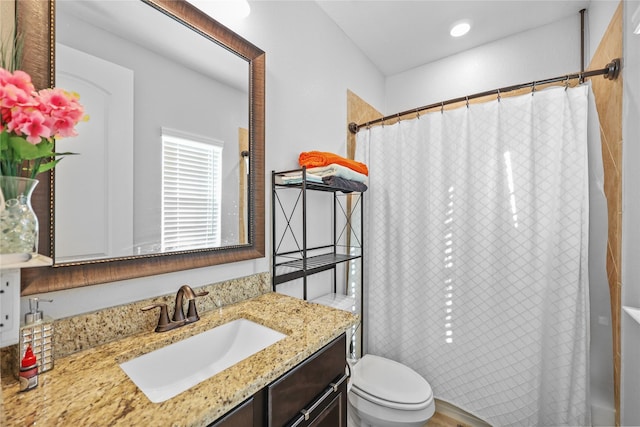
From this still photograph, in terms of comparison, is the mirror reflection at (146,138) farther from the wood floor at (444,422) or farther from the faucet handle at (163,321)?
the wood floor at (444,422)

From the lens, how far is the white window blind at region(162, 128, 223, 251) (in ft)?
3.21

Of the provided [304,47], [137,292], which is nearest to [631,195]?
[304,47]

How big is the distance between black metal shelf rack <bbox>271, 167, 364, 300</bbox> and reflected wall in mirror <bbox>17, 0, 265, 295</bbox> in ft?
0.42

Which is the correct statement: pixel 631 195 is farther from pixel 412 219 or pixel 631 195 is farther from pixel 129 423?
pixel 129 423

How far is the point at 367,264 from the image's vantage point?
1.95 meters

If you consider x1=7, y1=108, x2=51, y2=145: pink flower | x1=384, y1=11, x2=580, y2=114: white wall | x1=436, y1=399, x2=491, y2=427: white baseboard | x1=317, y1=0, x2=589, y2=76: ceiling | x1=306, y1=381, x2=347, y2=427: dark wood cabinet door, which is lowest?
x1=436, y1=399, x2=491, y2=427: white baseboard

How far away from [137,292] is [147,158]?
454 millimetres

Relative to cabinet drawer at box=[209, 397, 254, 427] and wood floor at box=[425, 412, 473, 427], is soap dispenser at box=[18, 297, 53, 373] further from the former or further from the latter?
wood floor at box=[425, 412, 473, 427]

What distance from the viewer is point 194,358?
903mm

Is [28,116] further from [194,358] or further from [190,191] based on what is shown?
[194,358]

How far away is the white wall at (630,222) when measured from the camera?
115 centimetres

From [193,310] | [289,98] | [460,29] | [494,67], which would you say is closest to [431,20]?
[460,29]

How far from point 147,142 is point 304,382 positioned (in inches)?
37.3

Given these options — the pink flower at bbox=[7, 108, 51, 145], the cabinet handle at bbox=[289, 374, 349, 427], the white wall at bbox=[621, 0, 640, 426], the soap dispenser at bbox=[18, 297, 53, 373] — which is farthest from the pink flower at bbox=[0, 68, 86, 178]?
the white wall at bbox=[621, 0, 640, 426]
